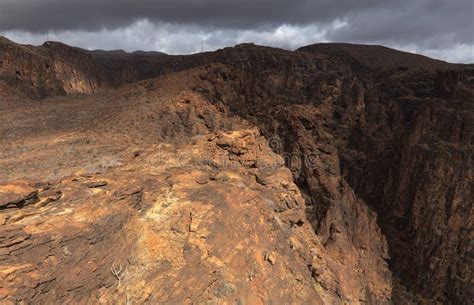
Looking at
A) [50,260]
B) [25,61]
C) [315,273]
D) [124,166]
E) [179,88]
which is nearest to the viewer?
[50,260]

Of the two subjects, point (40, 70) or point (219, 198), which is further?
point (40, 70)

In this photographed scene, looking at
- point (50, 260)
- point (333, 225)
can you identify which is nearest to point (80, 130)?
point (50, 260)

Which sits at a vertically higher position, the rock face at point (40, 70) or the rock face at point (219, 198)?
the rock face at point (40, 70)

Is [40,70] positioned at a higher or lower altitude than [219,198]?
higher

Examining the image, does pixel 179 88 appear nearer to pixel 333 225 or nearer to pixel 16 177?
pixel 16 177

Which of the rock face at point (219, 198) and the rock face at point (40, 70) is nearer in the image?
the rock face at point (219, 198)

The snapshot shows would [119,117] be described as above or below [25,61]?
below

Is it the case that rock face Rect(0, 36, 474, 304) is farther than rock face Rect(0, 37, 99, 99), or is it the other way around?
rock face Rect(0, 37, 99, 99)

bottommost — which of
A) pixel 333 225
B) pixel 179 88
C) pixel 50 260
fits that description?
pixel 333 225
